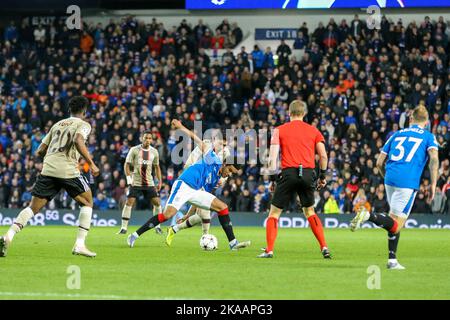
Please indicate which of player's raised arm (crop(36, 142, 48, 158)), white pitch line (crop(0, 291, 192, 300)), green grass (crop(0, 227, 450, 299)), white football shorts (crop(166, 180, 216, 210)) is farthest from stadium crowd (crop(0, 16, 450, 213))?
white pitch line (crop(0, 291, 192, 300))

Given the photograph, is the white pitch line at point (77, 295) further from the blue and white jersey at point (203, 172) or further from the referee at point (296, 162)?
the blue and white jersey at point (203, 172)

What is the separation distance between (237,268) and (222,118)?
21713 millimetres

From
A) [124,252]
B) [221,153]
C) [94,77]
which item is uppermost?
[94,77]

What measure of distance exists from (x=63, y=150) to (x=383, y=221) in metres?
5.07

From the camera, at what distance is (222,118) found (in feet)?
114

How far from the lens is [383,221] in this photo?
13.1 m

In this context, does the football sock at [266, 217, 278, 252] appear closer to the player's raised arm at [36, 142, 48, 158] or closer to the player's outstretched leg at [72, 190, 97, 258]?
the player's outstretched leg at [72, 190, 97, 258]

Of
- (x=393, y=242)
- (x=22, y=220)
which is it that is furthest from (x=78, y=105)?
(x=393, y=242)

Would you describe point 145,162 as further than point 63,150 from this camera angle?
Yes

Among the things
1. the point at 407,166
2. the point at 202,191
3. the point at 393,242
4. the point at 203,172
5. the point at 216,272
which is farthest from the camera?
the point at 203,172

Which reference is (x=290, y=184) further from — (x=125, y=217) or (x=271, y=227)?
(x=125, y=217)

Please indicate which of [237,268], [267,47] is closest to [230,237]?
[237,268]

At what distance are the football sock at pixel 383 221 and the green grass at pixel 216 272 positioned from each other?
641 mm

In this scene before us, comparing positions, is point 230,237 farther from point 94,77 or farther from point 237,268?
point 94,77
